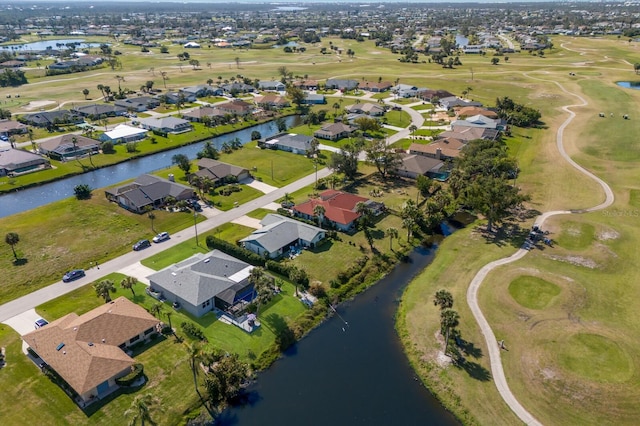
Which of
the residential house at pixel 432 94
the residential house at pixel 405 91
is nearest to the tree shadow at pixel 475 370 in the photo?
the residential house at pixel 432 94

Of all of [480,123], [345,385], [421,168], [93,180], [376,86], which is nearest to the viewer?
[345,385]

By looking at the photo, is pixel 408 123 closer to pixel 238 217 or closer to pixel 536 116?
pixel 536 116

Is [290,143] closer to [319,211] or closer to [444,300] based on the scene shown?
[319,211]

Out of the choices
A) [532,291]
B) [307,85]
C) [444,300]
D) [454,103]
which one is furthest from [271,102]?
[444,300]

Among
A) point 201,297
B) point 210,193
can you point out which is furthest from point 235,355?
point 210,193

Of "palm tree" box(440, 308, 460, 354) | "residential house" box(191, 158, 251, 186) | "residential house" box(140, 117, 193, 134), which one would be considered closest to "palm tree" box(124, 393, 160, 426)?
"palm tree" box(440, 308, 460, 354)

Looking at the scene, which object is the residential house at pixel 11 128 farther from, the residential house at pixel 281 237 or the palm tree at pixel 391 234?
the palm tree at pixel 391 234

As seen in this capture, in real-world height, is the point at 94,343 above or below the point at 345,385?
above

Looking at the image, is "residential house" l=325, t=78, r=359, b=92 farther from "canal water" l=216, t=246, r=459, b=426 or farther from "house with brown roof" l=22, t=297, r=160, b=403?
"house with brown roof" l=22, t=297, r=160, b=403
